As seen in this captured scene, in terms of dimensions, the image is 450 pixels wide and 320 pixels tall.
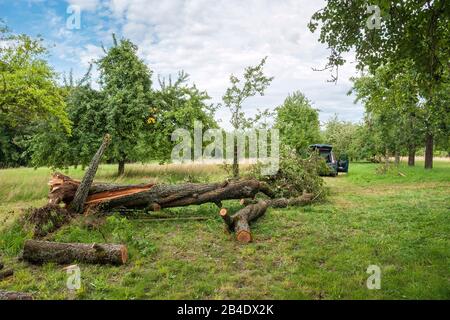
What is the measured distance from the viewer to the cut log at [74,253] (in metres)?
5.59

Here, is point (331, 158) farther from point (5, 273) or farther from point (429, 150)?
point (5, 273)

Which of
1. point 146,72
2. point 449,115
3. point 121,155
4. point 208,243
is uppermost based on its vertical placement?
point 146,72

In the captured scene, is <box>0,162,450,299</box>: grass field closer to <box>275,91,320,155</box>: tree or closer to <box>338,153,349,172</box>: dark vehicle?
<box>338,153,349,172</box>: dark vehicle

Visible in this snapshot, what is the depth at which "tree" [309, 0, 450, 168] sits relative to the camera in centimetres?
593

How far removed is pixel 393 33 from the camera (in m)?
6.58

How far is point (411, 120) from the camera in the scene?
23.5 meters

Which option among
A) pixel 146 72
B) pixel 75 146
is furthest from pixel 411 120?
pixel 75 146

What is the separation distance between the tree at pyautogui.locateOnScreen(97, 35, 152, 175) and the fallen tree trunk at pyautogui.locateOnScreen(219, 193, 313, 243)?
29.3ft

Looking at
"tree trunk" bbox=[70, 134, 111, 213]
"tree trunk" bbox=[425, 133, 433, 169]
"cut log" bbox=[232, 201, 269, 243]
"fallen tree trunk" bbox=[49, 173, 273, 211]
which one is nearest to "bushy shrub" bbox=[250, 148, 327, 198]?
"fallen tree trunk" bbox=[49, 173, 273, 211]

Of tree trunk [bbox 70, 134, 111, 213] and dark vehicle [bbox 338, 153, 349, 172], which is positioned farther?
dark vehicle [bbox 338, 153, 349, 172]

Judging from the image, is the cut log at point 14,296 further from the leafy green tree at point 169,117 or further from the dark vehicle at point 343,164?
the dark vehicle at point 343,164

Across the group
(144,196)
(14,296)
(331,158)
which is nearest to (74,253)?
(14,296)
